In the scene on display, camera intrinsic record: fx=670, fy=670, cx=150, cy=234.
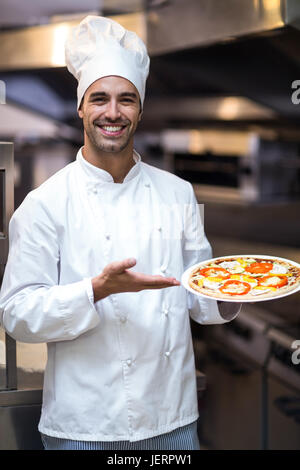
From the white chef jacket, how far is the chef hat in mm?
166

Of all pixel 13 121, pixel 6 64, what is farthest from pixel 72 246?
pixel 6 64

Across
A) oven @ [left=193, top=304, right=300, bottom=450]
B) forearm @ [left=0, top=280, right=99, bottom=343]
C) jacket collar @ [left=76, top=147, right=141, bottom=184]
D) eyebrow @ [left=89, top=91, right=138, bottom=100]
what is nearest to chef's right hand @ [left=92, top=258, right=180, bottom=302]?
forearm @ [left=0, top=280, right=99, bottom=343]

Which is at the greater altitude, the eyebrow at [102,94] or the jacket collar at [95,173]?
the eyebrow at [102,94]

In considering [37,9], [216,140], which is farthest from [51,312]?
[216,140]

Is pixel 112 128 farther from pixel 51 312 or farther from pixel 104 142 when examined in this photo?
pixel 51 312

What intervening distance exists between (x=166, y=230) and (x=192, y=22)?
3.83 feet

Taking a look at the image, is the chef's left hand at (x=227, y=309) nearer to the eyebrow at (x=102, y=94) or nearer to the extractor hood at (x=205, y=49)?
Result: the eyebrow at (x=102, y=94)

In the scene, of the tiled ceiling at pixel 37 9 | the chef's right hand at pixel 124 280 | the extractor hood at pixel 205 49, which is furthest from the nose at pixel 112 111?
the tiled ceiling at pixel 37 9

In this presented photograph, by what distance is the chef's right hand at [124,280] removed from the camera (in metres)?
1.10

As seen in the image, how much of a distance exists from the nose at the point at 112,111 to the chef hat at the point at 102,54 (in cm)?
6

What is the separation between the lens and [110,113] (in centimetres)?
123

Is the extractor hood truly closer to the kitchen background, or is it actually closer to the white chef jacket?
the kitchen background

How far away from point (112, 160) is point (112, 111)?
0.10 m
